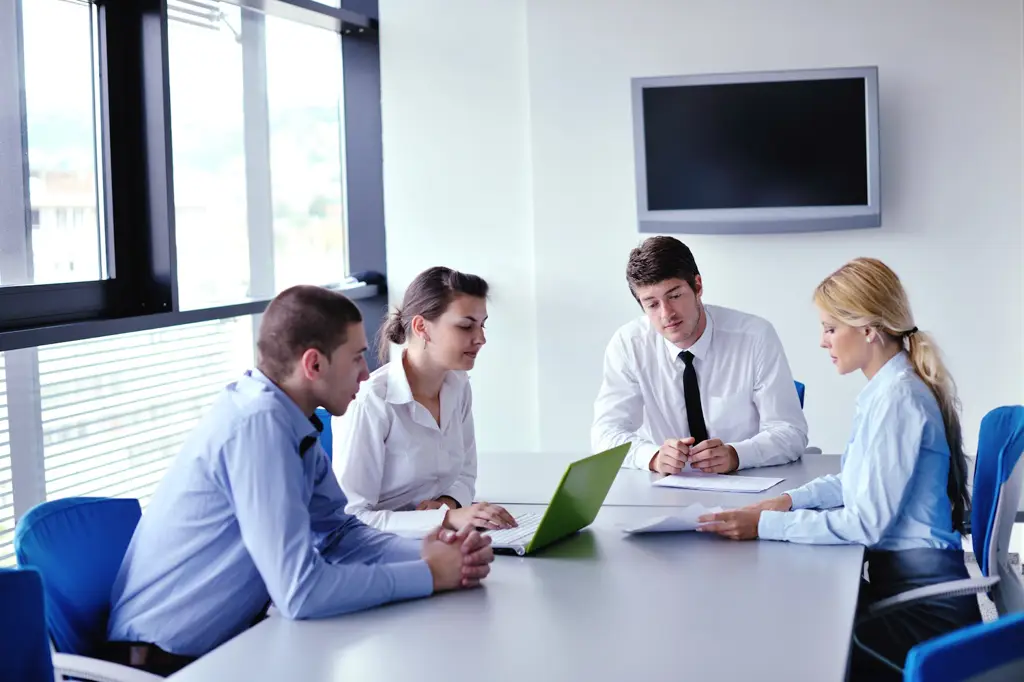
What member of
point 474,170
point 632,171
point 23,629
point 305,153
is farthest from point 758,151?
point 23,629

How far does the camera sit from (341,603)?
1.93 m

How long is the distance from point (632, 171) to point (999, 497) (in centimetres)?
293

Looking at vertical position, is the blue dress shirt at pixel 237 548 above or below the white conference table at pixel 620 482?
above

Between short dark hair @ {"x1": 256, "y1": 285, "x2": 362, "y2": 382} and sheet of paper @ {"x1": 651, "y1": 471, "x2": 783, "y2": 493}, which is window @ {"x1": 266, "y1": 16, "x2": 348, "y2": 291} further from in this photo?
short dark hair @ {"x1": 256, "y1": 285, "x2": 362, "y2": 382}

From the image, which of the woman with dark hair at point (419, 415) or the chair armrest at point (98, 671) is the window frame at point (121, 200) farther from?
the chair armrest at point (98, 671)

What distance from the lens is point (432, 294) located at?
297 cm

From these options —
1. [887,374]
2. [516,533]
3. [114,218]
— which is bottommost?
[516,533]

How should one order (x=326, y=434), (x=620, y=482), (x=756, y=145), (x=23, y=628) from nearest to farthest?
(x=23, y=628) < (x=620, y=482) < (x=326, y=434) < (x=756, y=145)

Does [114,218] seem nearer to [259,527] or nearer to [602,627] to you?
[259,527]

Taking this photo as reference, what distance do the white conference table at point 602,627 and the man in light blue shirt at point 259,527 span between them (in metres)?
0.07

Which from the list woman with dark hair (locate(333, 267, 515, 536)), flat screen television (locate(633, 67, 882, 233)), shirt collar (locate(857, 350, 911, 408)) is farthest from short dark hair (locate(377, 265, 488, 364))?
flat screen television (locate(633, 67, 882, 233))

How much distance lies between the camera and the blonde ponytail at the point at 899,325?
246 centimetres

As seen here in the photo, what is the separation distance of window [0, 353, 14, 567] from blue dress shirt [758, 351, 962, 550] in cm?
231

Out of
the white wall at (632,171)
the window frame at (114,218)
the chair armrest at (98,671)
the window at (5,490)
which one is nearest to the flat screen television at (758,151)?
the white wall at (632,171)
